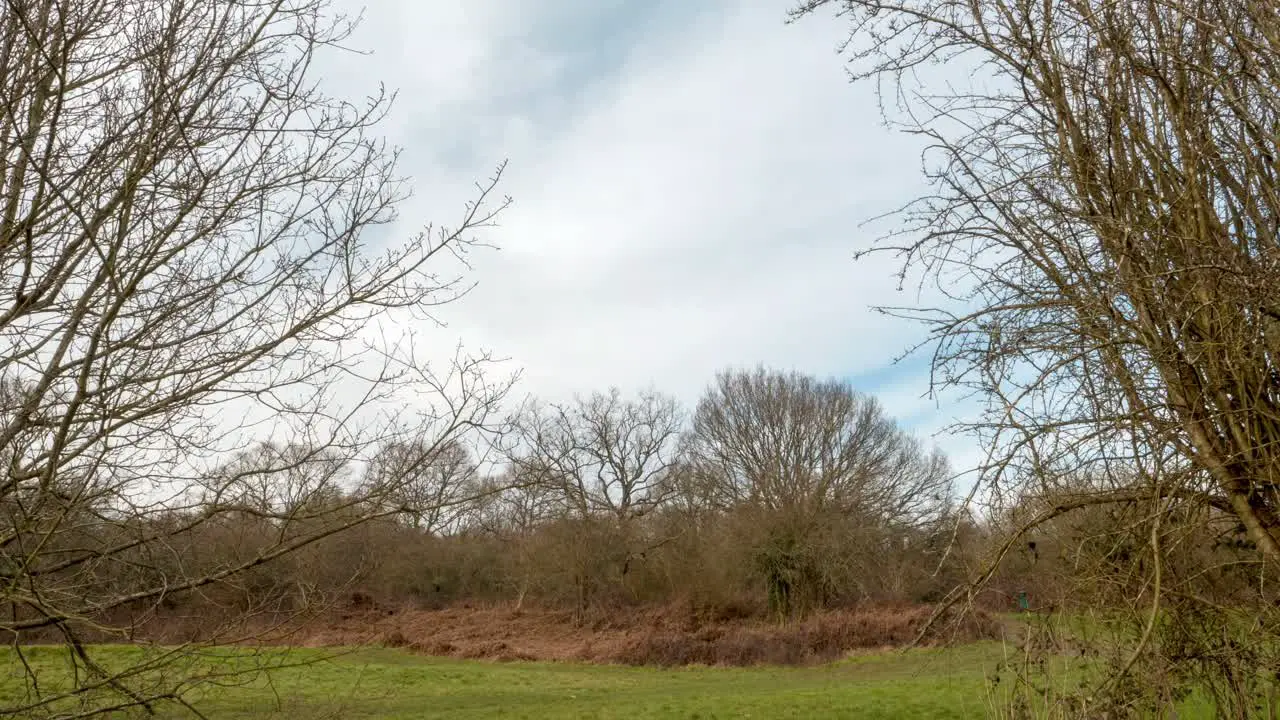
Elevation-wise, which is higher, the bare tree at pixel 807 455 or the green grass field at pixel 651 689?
the bare tree at pixel 807 455

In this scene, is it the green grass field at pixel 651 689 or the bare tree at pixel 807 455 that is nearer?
the green grass field at pixel 651 689

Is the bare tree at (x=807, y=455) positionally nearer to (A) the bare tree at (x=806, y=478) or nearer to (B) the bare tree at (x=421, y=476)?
(A) the bare tree at (x=806, y=478)

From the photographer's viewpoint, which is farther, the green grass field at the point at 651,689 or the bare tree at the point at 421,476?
the green grass field at the point at 651,689

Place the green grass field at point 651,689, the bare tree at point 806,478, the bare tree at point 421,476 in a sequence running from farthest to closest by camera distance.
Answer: the bare tree at point 806,478
the green grass field at point 651,689
the bare tree at point 421,476

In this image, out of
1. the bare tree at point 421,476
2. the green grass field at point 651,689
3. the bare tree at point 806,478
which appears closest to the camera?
the bare tree at point 421,476

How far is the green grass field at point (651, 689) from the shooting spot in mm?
11860

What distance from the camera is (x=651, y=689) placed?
17.8 meters

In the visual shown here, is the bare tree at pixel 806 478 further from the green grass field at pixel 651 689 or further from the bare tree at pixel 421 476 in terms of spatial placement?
the bare tree at pixel 421 476

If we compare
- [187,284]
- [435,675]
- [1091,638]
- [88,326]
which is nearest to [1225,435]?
[1091,638]

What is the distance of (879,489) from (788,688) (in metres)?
14.1

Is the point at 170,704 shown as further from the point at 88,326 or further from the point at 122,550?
the point at 88,326

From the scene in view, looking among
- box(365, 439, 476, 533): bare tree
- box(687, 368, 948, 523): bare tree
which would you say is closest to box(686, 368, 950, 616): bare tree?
box(687, 368, 948, 523): bare tree

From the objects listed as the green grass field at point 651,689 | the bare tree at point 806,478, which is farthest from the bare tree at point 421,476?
the bare tree at point 806,478

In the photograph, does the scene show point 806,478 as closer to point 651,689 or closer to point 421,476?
point 651,689
